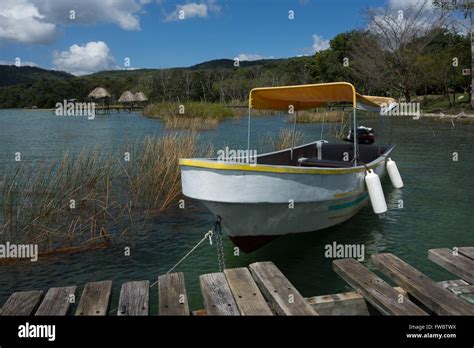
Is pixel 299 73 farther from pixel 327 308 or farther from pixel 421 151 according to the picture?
pixel 327 308

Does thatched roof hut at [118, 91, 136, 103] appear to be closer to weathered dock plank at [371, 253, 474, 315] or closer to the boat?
the boat

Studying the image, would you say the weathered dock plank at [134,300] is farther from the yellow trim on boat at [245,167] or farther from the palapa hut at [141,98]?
the palapa hut at [141,98]

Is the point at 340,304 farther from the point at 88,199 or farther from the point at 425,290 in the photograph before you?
the point at 88,199

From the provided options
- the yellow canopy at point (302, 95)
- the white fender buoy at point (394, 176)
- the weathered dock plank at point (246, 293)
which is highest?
the yellow canopy at point (302, 95)

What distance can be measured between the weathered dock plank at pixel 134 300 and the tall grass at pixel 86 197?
3.23 metres

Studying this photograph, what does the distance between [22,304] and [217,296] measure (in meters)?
1.75

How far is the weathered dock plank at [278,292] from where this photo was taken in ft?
12.1

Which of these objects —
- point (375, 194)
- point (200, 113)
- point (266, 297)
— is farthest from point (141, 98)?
point (266, 297)

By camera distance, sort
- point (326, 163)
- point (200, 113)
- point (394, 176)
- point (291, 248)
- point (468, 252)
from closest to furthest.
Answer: point (468, 252) → point (291, 248) → point (326, 163) → point (394, 176) → point (200, 113)

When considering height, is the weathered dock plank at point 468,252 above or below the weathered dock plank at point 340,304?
above

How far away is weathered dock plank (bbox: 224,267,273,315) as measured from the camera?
3711 mm

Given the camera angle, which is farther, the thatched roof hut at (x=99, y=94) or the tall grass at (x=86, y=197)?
the thatched roof hut at (x=99, y=94)

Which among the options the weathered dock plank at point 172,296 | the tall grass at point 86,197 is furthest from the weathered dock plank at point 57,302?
the tall grass at point 86,197

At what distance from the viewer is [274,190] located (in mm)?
5871
